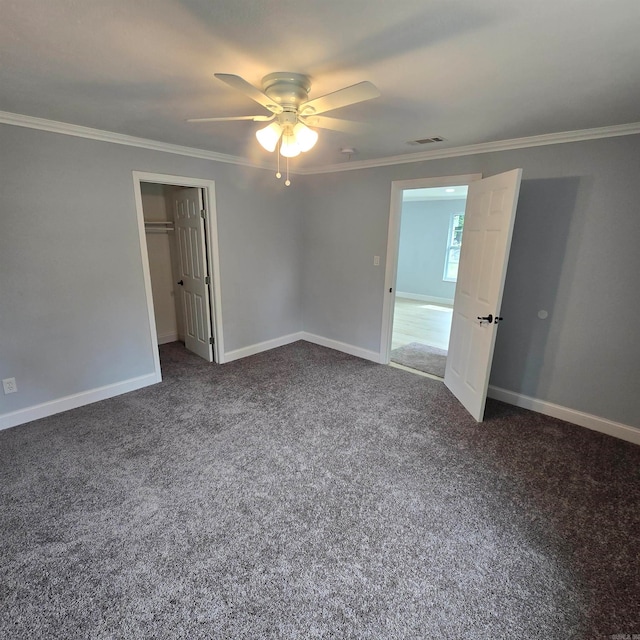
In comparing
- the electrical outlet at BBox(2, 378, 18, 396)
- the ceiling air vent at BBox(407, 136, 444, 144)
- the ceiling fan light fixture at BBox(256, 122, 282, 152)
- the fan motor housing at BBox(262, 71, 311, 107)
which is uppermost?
the ceiling air vent at BBox(407, 136, 444, 144)

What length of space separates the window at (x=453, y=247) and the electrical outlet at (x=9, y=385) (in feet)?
24.4

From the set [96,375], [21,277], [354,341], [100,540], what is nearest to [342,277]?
[354,341]

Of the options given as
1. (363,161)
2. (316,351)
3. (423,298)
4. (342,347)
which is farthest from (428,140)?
(423,298)

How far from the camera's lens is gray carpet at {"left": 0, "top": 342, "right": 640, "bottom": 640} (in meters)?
1.50

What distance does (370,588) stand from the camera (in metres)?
1.62

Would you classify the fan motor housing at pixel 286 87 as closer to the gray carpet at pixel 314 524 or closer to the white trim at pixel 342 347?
the gray carpet at pixel 314 524

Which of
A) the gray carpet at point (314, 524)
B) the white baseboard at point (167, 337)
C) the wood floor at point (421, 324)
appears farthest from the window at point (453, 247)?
the white baseboard at point (167, 337)

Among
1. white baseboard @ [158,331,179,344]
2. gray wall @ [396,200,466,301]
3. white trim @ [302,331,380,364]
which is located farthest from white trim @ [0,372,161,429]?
gray wall @ [396,200,466,301]

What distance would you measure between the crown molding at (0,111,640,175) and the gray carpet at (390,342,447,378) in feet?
7.61

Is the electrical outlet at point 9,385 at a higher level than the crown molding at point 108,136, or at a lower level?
lower

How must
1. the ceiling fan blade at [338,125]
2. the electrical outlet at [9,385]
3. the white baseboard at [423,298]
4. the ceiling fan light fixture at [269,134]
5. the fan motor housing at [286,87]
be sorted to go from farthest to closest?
1. the white baseboard at [423,298]
2. the electrical outlet at [9,385]
3. the ceiling fan blade at [338,125]
4. the ceiling fan light fixture at [269,134]
5. the fan motor housing at [286,87]

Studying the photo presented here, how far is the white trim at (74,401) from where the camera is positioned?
2.84 m

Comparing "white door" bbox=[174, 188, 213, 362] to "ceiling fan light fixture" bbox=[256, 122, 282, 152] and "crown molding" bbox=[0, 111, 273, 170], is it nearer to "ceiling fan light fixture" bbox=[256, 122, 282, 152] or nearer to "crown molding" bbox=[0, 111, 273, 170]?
"crown molding" bbox=[0, 111, 273, 170]

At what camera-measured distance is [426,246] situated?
816 centimetres
